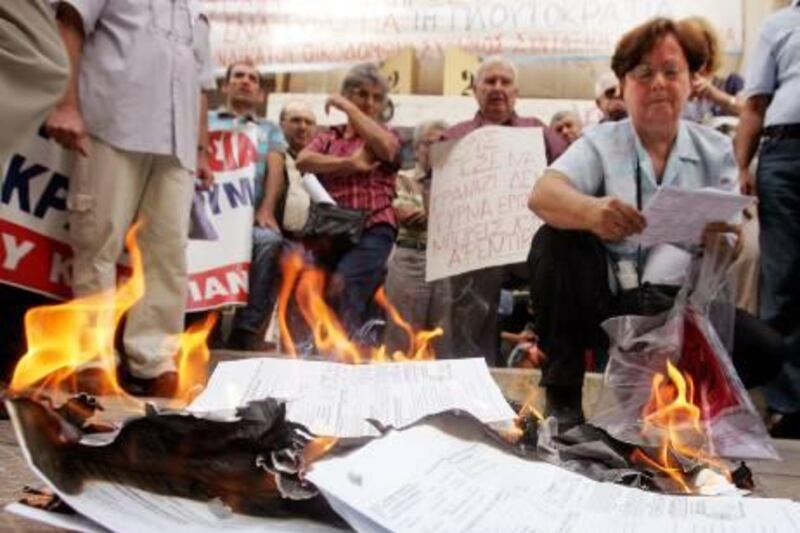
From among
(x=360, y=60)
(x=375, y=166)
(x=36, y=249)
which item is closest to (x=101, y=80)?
(x=36, y=249)

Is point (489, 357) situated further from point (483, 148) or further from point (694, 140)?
point (694, 140)

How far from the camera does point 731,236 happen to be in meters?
1.80

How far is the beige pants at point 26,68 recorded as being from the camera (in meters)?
1.22

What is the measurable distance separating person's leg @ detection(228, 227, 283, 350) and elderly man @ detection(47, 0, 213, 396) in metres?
0.81

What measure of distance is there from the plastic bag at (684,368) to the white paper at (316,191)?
155cm

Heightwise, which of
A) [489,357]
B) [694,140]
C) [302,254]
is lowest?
[489,357]

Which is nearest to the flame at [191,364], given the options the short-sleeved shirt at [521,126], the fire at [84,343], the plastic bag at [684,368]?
the fire at [84,343]

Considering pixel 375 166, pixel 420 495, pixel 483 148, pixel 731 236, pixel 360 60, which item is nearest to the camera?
pixel 420 495

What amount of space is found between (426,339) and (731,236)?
104 cm

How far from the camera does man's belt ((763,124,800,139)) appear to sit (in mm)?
2381

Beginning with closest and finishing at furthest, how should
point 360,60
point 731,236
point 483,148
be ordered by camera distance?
point 731,236, point 483,148, point 360,60

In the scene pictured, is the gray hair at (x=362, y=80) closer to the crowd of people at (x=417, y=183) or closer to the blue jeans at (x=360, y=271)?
the crowd of people at (x=417, y=183)

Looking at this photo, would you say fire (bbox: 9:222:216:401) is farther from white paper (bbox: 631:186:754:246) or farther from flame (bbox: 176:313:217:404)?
white paper (bbox: 631:186:754:246)

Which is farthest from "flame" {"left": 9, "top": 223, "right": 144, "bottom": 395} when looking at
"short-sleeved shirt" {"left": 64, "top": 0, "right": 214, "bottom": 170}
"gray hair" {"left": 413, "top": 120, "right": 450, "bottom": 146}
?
"gray hair" {"left": 413, "top": 120, "right": 450, "bottom": 146}
